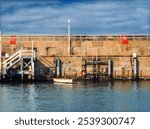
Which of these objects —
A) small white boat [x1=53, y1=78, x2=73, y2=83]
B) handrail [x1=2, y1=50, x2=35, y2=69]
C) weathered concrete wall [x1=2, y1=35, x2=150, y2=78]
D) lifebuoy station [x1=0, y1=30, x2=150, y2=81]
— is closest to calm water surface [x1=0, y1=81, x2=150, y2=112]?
small white boat [x1=53, y1=78, x2=73, y2=83]

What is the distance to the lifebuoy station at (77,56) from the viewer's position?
208 ft

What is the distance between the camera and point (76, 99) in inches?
1630

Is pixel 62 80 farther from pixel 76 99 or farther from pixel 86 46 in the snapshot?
pixel 76 99

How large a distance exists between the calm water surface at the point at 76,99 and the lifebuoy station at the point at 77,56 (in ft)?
25.4

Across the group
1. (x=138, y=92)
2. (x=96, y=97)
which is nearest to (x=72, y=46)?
(x=138, y=92)

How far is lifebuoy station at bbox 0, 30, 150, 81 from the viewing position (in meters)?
63.5

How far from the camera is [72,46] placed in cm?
6606

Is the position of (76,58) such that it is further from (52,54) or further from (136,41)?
(136,41)

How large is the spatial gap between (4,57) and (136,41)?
56.2ft

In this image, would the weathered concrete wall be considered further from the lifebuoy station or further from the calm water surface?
the calm water surface

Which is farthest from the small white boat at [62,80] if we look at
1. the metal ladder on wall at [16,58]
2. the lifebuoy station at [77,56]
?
the metal ladder on wall at [16,58]

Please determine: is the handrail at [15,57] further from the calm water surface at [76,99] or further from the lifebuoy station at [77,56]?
the calm water surface at [76,99]

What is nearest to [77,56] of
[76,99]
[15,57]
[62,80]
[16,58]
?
[62,80]

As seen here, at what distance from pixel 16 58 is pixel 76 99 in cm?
2379
